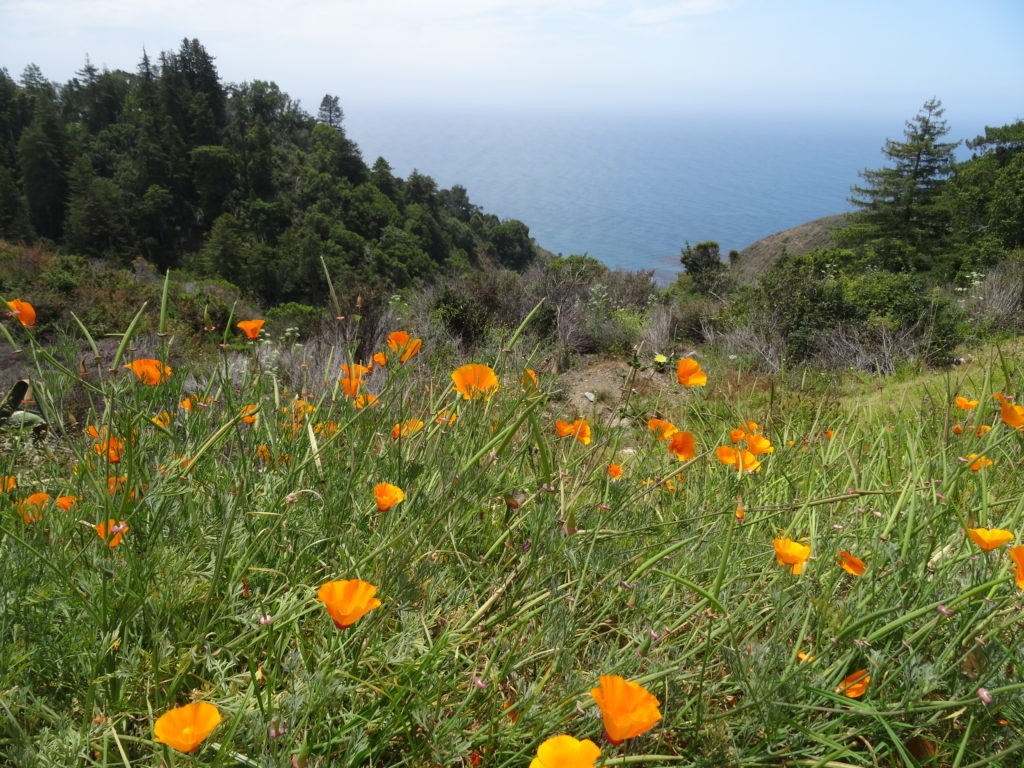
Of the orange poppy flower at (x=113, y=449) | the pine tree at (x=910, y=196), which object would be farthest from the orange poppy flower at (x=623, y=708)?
the pine tree at (x=910, y=196)

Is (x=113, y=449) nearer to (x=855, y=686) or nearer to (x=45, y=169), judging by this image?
(x=855, y=686)

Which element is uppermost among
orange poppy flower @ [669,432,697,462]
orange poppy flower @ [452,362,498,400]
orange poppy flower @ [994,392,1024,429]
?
orange poppy flower @ [452,362,498,400]

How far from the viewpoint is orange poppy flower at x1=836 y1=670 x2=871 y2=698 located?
3.01 ft

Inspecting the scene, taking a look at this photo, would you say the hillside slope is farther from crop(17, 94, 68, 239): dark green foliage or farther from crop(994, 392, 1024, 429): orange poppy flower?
crop(17, 94, 68, 239): dark green foliage

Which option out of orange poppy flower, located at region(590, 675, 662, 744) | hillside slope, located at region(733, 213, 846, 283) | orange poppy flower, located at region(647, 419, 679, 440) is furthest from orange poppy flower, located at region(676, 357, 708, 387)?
hillside slope, located at region(733, 213, 846, 283)

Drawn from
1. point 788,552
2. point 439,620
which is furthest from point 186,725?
point 788,552

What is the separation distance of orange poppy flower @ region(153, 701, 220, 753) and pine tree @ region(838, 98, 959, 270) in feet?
101

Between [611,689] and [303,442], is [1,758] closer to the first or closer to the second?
[303,442]

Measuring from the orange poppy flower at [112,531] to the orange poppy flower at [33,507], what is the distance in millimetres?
199

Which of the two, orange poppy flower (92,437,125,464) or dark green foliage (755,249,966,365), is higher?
orange poppy flower (92,437,125,464)

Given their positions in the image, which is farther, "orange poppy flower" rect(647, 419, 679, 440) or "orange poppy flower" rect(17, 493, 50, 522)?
"orange poppy flower" rect(647, 419, 679, 440)

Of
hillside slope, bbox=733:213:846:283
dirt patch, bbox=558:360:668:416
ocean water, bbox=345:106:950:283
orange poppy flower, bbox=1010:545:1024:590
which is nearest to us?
orange poppy flower, bbox=1010:545:1024:590

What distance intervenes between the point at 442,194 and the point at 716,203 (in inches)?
5010

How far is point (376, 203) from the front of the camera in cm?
3781
